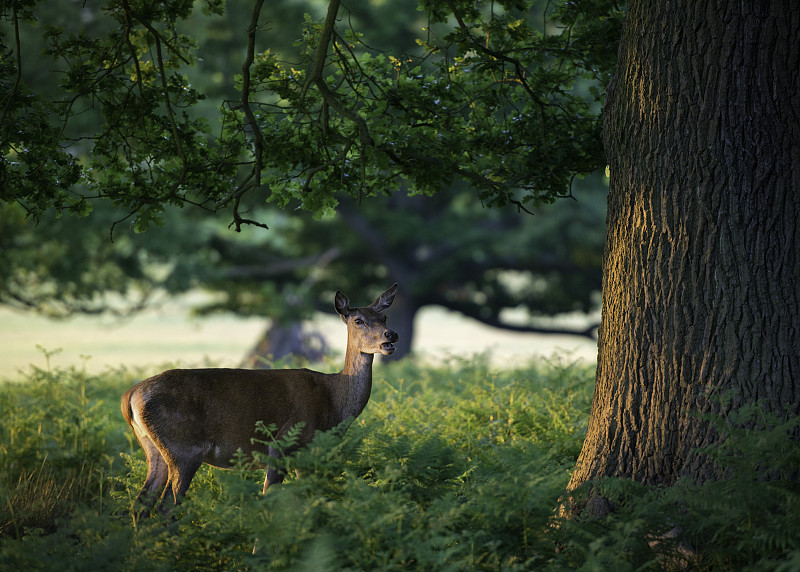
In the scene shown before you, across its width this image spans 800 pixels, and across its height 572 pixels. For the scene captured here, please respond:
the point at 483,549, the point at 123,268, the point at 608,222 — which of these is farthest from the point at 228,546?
the point at 123,268

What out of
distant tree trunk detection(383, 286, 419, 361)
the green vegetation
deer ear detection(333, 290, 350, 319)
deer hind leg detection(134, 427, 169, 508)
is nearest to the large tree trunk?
the green vegetation

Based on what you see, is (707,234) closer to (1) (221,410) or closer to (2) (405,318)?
(1) (221,410)

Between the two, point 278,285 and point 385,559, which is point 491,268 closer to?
point 278,285

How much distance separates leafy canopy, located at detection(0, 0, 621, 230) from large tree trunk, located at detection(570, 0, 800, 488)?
1852 millimetres

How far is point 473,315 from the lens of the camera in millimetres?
24141

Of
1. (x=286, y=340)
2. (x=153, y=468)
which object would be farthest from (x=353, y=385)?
(x=286, y=340)

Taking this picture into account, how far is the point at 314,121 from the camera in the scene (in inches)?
299

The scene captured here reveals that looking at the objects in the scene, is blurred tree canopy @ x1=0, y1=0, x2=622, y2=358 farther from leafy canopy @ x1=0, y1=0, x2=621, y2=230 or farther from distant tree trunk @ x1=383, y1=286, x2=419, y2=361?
distant tree trunk @ x1=383, y1=286, x2=419, y2=361

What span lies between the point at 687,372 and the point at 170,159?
454cm

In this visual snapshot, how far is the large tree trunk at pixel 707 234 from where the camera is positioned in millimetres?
5375

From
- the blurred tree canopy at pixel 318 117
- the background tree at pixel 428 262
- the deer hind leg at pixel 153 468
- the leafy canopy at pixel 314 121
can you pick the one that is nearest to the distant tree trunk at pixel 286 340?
the background tree at pixel 428 262

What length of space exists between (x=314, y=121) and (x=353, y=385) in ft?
7.85

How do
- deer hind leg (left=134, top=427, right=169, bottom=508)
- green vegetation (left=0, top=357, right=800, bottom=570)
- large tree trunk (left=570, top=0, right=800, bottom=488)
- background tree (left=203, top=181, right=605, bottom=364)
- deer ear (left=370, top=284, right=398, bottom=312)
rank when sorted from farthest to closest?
1. background tree (left=203, top=181, right=605, bottom=364)
2. deer ear (left=370, top=284, right=398, bottom=312)
3. deer hind leg (left=134, top=427, right=169, bottom=508)
4. large tree trunk (left=570, top=0, right=800, bottom=488)
5. green vegetation (left=0, top=357, right=800, bottom=570)

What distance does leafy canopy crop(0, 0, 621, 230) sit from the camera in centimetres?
697
